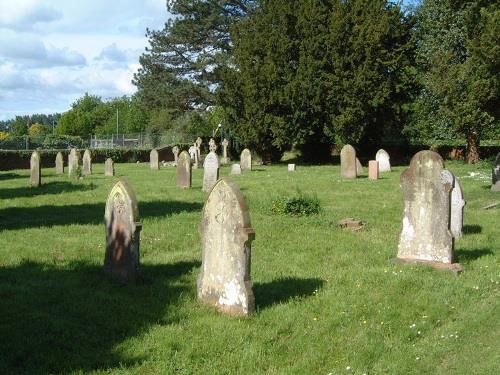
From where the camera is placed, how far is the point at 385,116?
37.7 m

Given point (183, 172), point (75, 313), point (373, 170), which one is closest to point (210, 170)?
point (183, 172)

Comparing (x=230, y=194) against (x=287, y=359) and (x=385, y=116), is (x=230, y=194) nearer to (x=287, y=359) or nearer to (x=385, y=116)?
(x=287, y=359)

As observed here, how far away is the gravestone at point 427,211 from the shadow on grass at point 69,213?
6304 millimetres

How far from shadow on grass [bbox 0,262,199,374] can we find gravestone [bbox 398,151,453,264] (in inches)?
131

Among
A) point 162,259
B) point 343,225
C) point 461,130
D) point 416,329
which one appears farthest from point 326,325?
point 461,130

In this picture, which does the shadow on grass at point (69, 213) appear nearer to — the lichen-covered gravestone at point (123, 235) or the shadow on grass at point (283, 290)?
the lichen-covered gravestone at point (123, 235)

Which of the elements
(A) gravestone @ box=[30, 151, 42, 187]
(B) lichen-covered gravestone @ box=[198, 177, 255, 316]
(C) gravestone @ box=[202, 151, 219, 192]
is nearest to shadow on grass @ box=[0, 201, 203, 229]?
(C) gravestone @ box=[202, 151, 219, 192]

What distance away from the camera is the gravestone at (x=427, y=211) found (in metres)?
8.96

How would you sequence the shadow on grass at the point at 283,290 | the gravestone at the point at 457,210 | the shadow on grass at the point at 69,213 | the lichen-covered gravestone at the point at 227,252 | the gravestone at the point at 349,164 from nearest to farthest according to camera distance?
1. the lichen-covered gravestone at the point at 227,252
2. the shadow on grass at the point at 283,290
3. the gravestone at the point at 457,210
4. the shadow on grass at the point at 69,213
5. the gravestone at the point at 349,164

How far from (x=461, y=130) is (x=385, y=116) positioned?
5.33m

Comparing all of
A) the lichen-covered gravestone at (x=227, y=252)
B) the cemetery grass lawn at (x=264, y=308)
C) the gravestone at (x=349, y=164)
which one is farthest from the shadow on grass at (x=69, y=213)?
the gravestone at (x=349, y=164)

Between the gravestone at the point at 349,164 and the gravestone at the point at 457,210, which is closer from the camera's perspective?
the gravestone at the point at 457,210

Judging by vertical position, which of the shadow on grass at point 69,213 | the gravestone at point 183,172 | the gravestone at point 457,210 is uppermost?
the gravestone at point 183,172

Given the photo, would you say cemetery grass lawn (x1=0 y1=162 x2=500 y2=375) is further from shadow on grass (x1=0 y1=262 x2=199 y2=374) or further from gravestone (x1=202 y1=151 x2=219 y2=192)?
gravestone (x1=202 y1=151 x2=219 y2=192)
